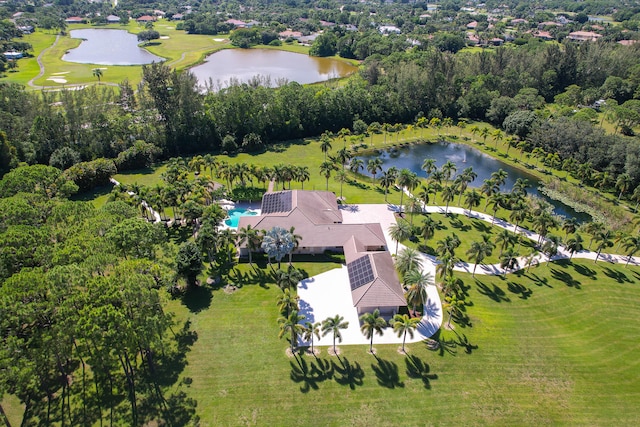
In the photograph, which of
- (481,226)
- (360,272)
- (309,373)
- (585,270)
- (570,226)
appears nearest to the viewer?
(309,373)

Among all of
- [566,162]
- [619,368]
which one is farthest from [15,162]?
[566,162]

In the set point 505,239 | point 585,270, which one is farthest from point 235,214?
point 585,270

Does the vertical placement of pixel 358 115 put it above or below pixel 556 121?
below

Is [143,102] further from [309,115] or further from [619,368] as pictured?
[619,368]

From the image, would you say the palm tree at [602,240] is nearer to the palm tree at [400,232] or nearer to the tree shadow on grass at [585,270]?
the tree shadow on grass at [585,270]

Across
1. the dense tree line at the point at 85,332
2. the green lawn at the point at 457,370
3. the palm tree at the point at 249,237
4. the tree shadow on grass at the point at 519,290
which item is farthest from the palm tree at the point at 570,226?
the dense tree line at the point at 85,332

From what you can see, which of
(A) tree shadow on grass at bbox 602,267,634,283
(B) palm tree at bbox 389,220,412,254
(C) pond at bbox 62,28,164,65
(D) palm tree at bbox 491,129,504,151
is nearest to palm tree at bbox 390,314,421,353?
(B) palm tree at bbox 389,220,412,254

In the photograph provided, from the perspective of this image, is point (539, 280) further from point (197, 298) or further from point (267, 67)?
point (267, 67)

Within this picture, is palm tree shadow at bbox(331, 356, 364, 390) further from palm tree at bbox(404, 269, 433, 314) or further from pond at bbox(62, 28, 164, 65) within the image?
pond at bbox(62, 28, 164, 65)
